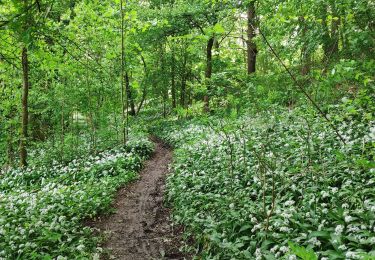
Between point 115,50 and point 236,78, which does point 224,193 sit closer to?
point 236,78

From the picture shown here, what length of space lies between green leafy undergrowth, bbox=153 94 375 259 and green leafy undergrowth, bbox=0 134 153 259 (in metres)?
1.88

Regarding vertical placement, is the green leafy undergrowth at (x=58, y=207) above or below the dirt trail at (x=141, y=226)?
above

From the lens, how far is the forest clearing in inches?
190

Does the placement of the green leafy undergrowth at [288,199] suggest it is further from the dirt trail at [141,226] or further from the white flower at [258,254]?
the dirt trail at [141,226]

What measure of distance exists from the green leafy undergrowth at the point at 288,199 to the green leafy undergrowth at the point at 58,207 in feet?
6.17

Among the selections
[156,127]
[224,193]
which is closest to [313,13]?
[224,193]

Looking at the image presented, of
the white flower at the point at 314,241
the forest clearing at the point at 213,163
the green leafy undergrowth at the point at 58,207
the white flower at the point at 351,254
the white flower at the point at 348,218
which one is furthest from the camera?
the green leafy undergrowth at the point at 58,207

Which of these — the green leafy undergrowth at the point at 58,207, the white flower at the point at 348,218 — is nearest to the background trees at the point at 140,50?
the white flower at the point at 348,218

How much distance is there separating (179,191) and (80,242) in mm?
2897

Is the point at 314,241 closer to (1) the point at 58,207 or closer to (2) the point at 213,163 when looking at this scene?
(2) the point at 213,163

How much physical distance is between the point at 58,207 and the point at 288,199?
4.96m

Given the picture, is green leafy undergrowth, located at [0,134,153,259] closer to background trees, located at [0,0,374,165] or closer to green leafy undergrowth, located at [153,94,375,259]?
green leafy undergrowth, located at [153,94,375,259]

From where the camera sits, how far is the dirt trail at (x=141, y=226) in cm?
604

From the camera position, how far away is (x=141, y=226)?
285 inches
